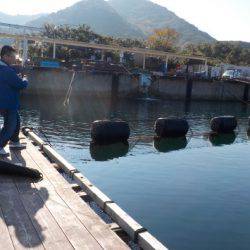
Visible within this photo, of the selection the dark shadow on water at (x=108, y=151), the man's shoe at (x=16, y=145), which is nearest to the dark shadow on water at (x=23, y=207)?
the man's shoe at (x=16, y=145)

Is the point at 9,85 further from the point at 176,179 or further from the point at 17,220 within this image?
the point at 176,179

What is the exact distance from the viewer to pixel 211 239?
8.34 meters

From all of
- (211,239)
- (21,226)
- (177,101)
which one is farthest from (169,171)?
(177,101)

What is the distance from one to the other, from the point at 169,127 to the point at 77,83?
2556 cm

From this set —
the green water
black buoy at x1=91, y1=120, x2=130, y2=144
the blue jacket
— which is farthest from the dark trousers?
black buoy at x1=91, y1=120, x2=130, y2=144

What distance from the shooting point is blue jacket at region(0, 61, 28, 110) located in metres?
7.58

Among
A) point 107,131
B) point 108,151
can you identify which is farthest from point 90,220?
point 107,131

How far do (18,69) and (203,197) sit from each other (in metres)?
5.64

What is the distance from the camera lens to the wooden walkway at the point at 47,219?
495 centimetres

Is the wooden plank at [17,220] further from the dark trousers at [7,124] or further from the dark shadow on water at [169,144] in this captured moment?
the dark shadow on water at [169,144]

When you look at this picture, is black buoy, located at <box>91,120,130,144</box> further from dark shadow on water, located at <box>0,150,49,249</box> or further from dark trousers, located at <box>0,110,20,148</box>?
dark shadow on water, located at <box>0,150,49,249</box>

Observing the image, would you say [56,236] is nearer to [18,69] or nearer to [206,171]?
[18,69]

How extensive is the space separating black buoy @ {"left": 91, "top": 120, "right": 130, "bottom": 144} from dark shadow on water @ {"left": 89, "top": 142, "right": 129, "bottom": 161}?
246mm

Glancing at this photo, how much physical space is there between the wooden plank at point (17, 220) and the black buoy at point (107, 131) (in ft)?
34.0
